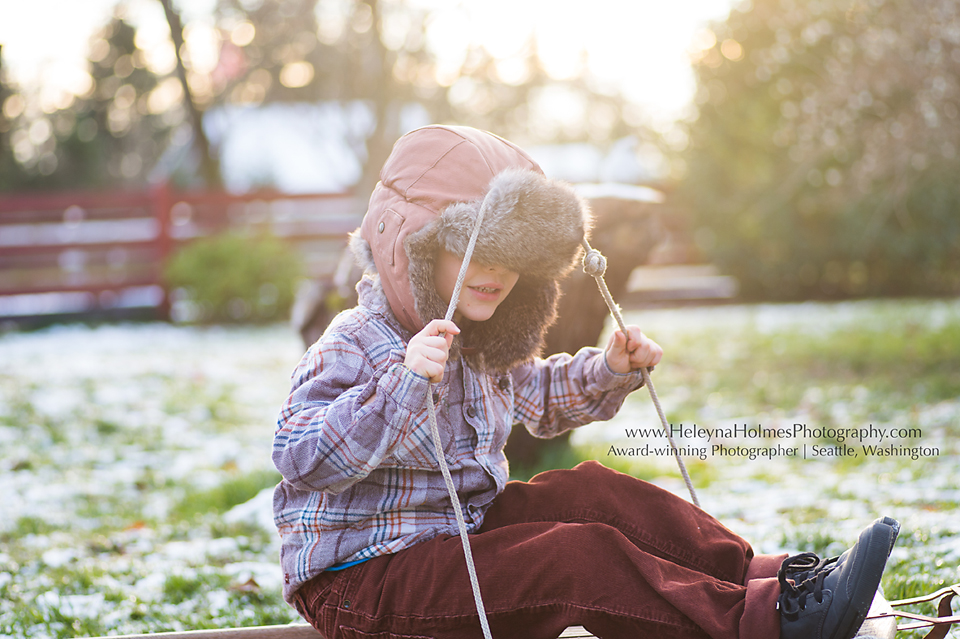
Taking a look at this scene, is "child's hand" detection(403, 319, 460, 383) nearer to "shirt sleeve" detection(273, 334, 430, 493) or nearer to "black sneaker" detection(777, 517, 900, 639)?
"shirt sleeve" detection(273, 334, 430, 493)

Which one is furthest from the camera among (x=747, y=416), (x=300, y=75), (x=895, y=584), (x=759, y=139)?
(x=300, y=75)

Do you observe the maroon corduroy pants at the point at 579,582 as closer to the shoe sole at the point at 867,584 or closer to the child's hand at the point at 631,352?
the shoe sole at the point at 867,584

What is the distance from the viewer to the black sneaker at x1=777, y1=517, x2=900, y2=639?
5.09ft

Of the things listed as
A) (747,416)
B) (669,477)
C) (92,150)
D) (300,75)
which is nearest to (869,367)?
(747,416)

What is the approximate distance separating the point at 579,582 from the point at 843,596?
50cm

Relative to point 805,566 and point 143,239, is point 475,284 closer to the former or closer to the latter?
point 805,566

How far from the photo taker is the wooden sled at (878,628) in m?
1.69

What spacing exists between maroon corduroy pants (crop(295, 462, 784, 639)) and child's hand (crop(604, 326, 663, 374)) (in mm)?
321

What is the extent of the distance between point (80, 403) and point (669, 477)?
4.23m

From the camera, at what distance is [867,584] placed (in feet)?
5.08

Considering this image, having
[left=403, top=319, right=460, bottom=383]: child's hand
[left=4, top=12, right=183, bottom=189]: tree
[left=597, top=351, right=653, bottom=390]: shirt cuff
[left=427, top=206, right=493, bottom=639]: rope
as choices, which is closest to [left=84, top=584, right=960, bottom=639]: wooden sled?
[left=427, top=206, right=493, bottom=639]: rope

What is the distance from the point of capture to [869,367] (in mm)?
6062

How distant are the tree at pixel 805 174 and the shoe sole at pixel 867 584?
5.28 meters

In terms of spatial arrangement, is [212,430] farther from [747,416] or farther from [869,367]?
[869,367]
